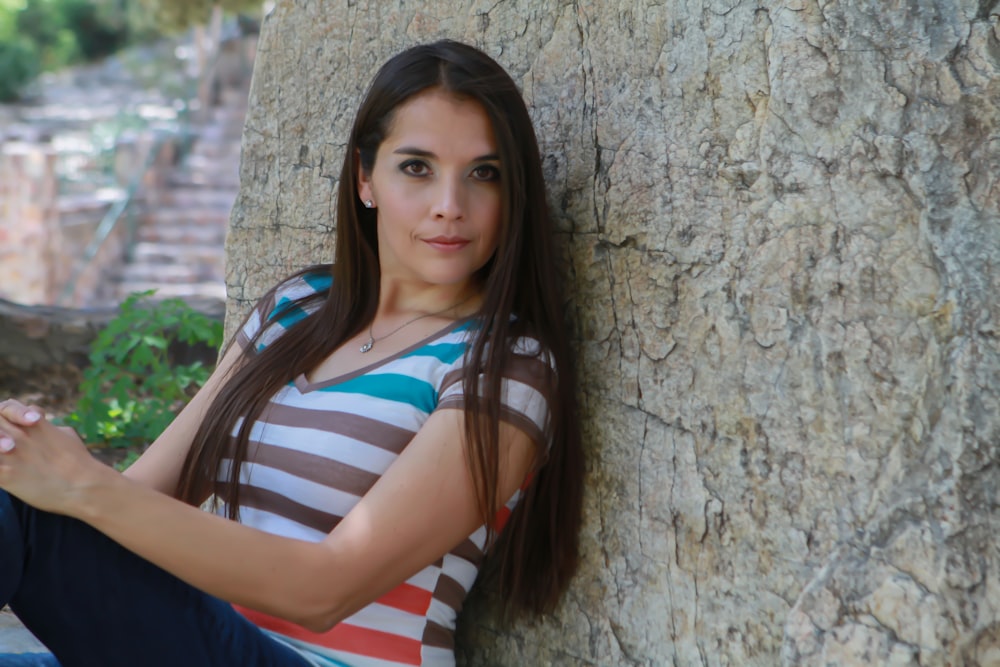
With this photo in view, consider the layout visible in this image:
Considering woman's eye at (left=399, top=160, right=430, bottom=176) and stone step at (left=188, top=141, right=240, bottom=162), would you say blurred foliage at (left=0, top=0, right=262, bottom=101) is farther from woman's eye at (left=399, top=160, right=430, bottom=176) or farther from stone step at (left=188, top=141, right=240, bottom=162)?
woman's eye at (left=399, top=160, right=430, bottom=176)

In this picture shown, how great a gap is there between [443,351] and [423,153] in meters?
0.37

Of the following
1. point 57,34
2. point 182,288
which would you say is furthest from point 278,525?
point 57,34

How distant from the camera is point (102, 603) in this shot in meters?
1.84

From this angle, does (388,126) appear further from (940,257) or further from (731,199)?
(940,257)

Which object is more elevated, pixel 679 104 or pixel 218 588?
pixel 679 104

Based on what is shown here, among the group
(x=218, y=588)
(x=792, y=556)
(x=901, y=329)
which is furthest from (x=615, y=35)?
(x=218, y=588)

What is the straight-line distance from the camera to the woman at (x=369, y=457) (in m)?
1.81

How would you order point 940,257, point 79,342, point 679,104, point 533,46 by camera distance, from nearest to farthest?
point 940,257 < point 679,104 < point 533,46 < point 79,342

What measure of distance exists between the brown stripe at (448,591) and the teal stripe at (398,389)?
1.07 ft

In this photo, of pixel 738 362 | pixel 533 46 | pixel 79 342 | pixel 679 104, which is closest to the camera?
pixel 738 362

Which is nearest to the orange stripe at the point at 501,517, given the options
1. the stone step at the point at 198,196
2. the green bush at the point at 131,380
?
the green bush at the point at 131,380

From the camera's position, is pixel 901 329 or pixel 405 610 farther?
pixel 405 610

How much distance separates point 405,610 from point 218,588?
0.40 meters

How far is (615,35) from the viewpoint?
2215 millimetres
